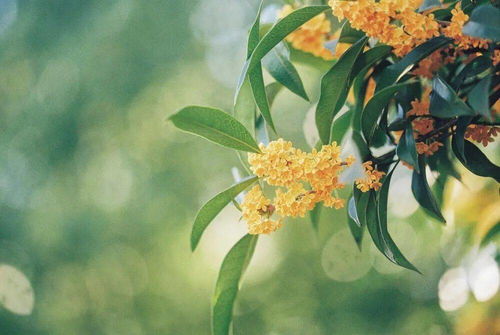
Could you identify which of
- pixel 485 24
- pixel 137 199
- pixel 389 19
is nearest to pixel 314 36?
pixel 389 19

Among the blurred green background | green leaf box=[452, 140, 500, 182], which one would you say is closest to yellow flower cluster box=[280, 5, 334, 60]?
green leaf box=[452, 140, 500, 182]

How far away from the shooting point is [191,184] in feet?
11.5

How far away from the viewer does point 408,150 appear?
0.62 meters

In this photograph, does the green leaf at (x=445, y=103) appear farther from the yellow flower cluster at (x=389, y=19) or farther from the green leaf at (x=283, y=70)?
the green leaf at (x=283, y=70)

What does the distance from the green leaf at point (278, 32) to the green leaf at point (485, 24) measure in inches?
7.3

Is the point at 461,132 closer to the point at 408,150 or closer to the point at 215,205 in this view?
the point at 408,150

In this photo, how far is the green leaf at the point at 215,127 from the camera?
646 millimetres

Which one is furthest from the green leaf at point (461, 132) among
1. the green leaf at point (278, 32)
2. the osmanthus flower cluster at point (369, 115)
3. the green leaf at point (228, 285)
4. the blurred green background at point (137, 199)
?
the blurred green background at point (137, 199)

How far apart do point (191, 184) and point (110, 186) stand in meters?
0.52

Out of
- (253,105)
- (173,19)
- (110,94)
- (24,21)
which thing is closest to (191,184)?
(110,94)

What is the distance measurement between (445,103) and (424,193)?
15cm

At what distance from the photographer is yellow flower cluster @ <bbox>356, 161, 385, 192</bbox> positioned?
0.65 metres

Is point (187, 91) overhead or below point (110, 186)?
overhead

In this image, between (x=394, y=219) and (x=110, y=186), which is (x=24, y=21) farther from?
(x=394, y=219)
